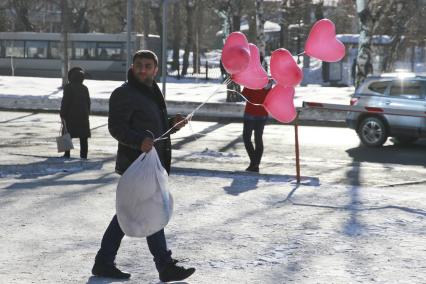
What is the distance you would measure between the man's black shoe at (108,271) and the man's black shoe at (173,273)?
320 millimetres

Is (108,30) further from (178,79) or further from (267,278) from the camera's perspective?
(267,278)

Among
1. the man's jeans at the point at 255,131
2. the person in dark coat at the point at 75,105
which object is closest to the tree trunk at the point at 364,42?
the man's jeans at the point at 255,131

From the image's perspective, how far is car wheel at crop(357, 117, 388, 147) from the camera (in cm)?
1389

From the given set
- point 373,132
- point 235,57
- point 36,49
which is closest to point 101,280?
point 235,57

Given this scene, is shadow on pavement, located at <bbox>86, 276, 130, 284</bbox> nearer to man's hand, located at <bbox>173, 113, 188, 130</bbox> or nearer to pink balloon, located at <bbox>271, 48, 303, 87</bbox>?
man's hand, located at <bbox>173, 113, 188, 130</bbox>

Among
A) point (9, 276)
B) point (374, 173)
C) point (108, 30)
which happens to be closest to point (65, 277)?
point (9, 276)

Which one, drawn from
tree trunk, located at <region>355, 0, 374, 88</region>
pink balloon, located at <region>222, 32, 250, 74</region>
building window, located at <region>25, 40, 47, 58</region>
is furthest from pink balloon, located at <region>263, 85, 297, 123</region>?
building window, located at <region>25, 40, 47, 58</region>

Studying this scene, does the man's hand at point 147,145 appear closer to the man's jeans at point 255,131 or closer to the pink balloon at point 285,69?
the pink balloon at point 285,69

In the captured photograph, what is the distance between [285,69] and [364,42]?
14.9 meters

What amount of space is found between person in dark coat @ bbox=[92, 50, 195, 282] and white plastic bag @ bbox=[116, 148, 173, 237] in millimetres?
110

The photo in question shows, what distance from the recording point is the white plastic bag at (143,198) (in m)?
4.91

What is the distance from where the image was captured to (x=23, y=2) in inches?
1668

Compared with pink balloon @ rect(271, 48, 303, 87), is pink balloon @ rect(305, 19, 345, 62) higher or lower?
higher

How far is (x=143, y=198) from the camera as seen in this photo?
4.95 m
